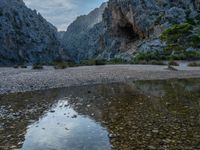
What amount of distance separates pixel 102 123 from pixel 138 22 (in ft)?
304

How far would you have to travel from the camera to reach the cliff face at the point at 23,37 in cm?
10188

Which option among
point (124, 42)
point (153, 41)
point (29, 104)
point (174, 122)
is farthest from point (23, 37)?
point (174, 122)

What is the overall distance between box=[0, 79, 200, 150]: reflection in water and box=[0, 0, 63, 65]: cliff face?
7710cm

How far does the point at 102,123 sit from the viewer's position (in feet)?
43.8

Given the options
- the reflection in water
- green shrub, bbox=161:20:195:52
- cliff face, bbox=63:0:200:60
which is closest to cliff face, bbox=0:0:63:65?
cliff face, bbox=63:0:200:60

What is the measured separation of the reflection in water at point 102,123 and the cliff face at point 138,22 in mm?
61979

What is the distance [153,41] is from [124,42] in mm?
30260

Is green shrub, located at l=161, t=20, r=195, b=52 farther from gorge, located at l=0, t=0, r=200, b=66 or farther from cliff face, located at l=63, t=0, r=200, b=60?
cliff face, located at l=63, t=0, r=200, b=60

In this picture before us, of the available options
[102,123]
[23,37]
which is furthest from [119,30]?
[102,123]

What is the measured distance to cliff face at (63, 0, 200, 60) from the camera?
92.3 m

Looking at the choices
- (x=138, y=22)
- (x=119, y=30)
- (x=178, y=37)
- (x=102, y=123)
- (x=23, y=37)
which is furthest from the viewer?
(x=119, y=30)

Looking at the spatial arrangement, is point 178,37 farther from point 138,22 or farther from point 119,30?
point 119,30

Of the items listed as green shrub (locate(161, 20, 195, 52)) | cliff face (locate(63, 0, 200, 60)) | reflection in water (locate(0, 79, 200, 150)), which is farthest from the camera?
cliff face (locate(63, 0, 200, 60))

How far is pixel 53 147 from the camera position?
10.1m
